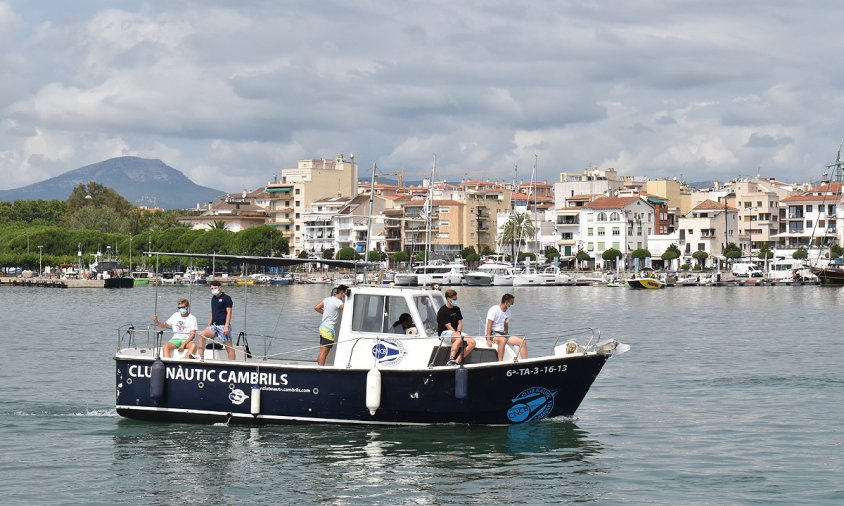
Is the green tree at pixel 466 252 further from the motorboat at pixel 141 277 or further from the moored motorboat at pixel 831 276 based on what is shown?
the moored motorboat at pixel 831 276

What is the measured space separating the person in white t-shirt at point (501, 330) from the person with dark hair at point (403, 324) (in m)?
1.40

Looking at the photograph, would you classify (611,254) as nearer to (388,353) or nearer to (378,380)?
(388,353)

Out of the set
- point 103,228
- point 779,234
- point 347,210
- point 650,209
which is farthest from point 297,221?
point 779,234

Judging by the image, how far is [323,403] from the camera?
2162 centimetres

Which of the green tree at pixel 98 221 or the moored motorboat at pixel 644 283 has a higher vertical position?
the green tree at pixel 98 221

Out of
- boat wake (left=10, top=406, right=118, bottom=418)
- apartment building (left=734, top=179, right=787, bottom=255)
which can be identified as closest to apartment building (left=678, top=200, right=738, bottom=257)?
apartment building (left=734, top=179, right=787, bottom=255)

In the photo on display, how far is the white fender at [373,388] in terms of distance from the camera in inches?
830

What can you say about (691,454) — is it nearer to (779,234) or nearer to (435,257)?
(435,257)

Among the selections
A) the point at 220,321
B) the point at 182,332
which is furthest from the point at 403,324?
the point at 182,332

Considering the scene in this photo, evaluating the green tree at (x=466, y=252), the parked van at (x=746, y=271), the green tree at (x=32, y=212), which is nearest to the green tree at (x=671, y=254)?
the parked van at (x=746, y=271)

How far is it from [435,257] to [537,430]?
12729 cm

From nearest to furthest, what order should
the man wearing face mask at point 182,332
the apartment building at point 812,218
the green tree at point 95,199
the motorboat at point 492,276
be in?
the man wearing face mask at point 182,332 → the motorboat at point 492,276 → the apartment building at point 812,218 → the green tree at point 95,199

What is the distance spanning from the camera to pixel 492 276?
417 feet

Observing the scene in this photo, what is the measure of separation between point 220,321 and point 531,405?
6.10 metres
